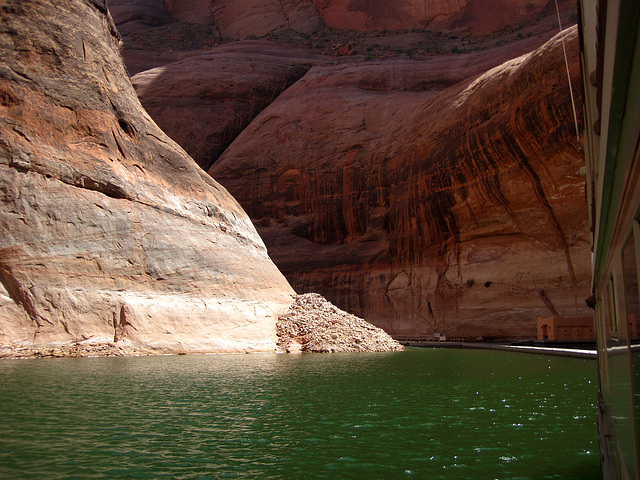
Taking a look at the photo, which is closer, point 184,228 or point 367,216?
point 184,228

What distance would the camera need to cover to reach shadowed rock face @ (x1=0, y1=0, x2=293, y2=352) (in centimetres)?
2128

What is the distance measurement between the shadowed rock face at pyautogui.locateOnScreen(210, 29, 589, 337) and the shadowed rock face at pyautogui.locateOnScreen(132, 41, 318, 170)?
522cm

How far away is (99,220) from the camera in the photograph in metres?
23.4

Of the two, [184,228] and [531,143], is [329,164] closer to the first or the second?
[531,143]

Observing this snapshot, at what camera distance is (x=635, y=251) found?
6.86 feet

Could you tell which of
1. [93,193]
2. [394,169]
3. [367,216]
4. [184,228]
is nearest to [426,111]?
[394,169]

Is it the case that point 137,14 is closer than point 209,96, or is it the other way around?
point 209,96

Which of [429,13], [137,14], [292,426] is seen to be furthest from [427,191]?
[137,14]

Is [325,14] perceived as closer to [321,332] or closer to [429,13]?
[429,13]

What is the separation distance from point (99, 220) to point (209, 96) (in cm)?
4247

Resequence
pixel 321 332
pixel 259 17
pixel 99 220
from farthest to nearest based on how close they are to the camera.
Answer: pixel 259 17 < pixel 321 332 < pixel 99 220

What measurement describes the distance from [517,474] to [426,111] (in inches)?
1664

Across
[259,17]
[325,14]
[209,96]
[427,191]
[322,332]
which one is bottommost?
[322,332]

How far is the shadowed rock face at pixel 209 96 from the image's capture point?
61688mm
